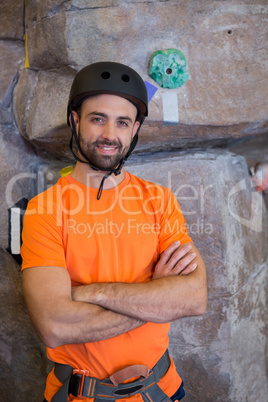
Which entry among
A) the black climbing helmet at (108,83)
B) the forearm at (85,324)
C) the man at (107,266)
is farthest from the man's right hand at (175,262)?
the black climbing helmet at (108,83)

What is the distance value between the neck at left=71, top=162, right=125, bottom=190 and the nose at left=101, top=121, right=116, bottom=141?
17 centimetres

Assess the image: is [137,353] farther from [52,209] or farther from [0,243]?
[0,243]

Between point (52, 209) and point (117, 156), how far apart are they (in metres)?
0.35

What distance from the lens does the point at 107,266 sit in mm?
1478

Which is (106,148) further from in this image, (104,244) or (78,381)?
(78,381)

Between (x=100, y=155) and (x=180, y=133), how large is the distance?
645 mm

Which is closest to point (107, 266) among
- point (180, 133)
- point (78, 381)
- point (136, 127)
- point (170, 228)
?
point (170, 228)

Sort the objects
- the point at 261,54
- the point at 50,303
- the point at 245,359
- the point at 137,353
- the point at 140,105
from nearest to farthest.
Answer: the point at 50,303, the point at 137,353, the point at 140,105, the point at 261,54, the point at 245,359

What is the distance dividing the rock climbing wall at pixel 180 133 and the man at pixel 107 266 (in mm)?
374

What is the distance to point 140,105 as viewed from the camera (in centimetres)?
169

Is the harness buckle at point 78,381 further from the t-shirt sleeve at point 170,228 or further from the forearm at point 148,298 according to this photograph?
the t-shirt sleeve at point 170,228

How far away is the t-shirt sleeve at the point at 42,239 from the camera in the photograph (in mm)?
1386

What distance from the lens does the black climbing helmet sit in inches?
60.5

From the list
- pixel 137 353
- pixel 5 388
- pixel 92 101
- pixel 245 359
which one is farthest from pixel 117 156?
pixel 5 388
